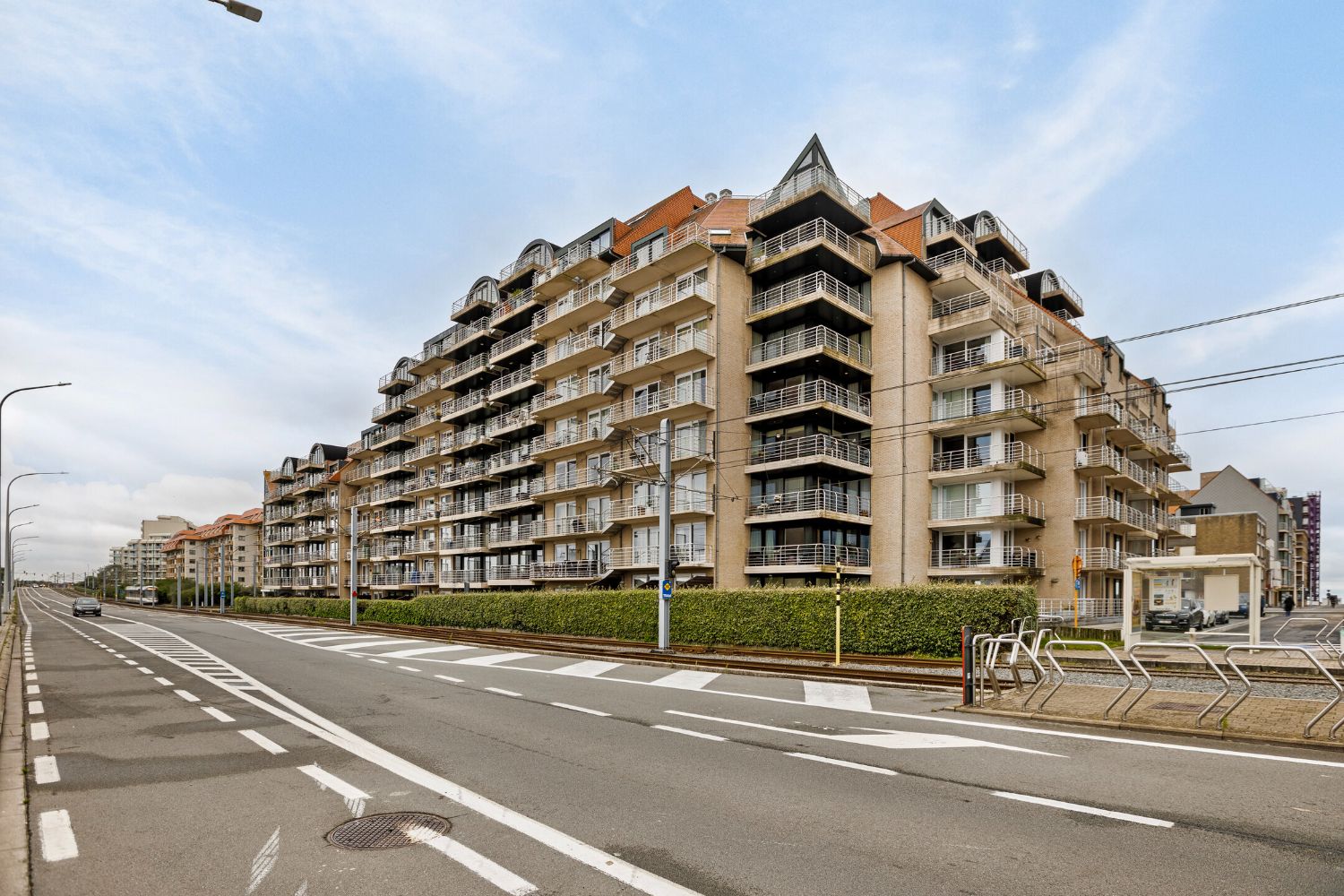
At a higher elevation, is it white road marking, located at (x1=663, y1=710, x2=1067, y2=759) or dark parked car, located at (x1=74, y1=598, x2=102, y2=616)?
white road marking, located at (x1=663, y1=710, x2=1067, y2=759)

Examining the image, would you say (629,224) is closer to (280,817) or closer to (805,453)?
(805,453)

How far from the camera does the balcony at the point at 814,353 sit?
32188mm

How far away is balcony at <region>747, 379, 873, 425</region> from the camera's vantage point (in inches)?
1243

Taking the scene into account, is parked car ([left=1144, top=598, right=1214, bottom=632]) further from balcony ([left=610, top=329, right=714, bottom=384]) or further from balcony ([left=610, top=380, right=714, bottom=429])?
balcony ([left=610, top=329, right=714, bottom=384])

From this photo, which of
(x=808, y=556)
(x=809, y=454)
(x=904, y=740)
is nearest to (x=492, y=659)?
(x=904, y=740)

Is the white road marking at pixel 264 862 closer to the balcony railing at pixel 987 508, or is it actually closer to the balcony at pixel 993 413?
the balcony at pixel 993 413

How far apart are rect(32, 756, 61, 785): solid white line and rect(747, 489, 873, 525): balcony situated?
2542cm

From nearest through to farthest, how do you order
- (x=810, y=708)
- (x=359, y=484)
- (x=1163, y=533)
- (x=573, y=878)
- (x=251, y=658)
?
(x=573, y=878) → (x=810, y=708) → (x=251, y=658) → (x=1163, y=533) → (x=359, y=484)

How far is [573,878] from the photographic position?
487cm

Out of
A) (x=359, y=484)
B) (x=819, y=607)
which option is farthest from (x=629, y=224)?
(x=359, y=484)

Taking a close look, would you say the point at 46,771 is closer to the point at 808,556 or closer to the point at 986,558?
the point at 808,556

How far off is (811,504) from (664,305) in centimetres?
1116

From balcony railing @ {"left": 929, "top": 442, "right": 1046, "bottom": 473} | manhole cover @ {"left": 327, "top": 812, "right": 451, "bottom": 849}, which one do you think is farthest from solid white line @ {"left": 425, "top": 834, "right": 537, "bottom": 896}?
balcony railing @ {"left": 929, "top": 442, "right": 1046, "bottom": 473}

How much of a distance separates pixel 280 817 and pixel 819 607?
17999mm
